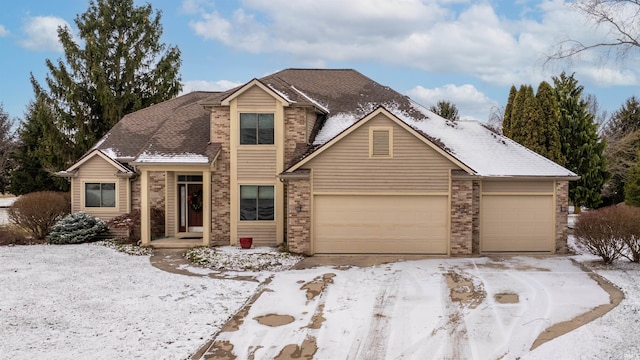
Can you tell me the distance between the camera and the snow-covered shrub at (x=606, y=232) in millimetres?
12664

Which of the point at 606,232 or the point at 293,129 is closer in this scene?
the point at 606,232

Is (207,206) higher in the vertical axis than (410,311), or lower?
higher

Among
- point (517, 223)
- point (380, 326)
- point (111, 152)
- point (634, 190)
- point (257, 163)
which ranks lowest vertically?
point (380, 326)

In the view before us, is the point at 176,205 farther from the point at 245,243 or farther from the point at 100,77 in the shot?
the point at 100,77

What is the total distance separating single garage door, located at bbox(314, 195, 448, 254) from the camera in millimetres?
14875

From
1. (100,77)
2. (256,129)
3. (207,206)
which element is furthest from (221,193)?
(100,77)

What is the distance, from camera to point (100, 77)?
90.1 feet

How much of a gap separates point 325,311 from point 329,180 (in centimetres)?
623

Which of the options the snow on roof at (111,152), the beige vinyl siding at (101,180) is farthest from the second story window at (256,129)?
the snow on roof at (111,152)

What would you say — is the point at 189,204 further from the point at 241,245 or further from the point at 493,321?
the point at 493,321

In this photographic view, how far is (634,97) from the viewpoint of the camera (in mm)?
41938

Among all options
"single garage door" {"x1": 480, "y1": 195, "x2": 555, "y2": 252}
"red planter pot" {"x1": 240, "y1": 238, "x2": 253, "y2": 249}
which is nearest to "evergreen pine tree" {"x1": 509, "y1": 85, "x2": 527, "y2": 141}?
"single garage door" {"x1": 480, "y1": 195, "x2": 555, "y2": 252}

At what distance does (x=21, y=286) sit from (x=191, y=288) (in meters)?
4.03

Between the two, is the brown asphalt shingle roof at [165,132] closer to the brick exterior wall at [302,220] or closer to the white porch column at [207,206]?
A: the white porch column at [207,206]
